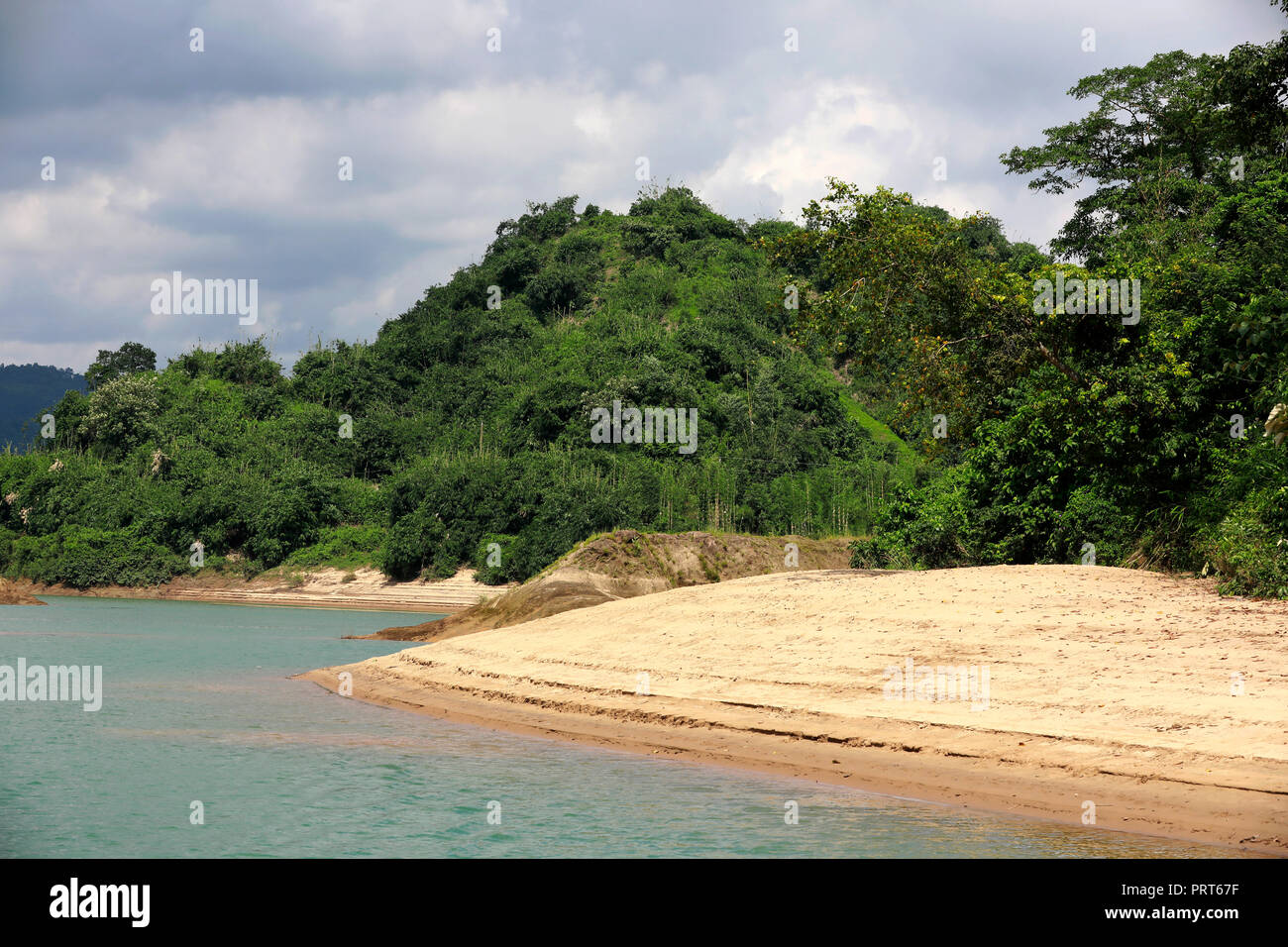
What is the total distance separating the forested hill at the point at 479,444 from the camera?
2645 inches

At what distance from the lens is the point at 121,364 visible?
10125cm

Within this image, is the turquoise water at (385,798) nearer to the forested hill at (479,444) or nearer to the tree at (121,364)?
the forested hill at (479,444)

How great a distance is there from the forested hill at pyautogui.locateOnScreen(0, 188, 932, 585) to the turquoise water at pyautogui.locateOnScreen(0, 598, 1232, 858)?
3953 cm

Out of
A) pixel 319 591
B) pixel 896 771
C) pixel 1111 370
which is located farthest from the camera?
pixel 319 591

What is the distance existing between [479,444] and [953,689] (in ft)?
237

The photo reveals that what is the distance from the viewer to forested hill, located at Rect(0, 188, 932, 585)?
220 ft

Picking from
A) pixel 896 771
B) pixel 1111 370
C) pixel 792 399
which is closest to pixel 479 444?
pixel 792 399

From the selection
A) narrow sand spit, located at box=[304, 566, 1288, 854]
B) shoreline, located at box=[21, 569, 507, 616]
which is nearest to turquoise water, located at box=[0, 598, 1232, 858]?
narrow sand spit, located at box=[304, 566, 1288, 854]

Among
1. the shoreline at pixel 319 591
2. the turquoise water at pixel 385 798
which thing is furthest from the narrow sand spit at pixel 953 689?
the shoreline at pixel 319 591

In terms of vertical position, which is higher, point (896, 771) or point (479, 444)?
point (479, 444)

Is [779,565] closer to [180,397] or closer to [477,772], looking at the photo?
[477,772]

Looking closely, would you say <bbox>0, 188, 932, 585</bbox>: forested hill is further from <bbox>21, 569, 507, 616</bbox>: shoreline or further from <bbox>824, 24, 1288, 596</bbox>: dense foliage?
<bbox>824, 24, 1288, 596</bbox>: dense foliage

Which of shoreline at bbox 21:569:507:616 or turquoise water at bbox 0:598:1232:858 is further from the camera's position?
shoreline at bbox 21:569:507:616

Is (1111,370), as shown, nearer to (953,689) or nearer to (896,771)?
(953,689)
